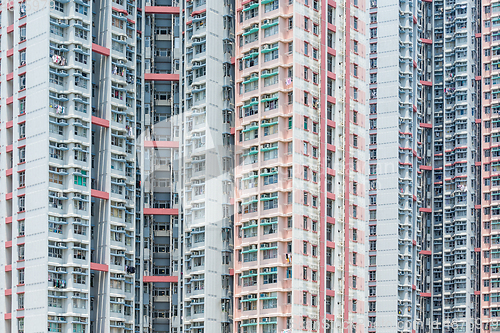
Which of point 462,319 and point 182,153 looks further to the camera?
point 462,319

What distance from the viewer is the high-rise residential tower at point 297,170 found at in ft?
294

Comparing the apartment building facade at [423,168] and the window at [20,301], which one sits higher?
the apartment building facade at [423,168]

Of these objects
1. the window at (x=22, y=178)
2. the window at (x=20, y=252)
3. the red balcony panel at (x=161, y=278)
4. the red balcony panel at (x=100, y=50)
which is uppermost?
the red balcony panel at (x=100, y=50)

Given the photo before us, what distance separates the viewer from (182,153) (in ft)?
334

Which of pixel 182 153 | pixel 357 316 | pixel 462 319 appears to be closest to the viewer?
pixel 357 316

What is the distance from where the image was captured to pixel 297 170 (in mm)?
90750

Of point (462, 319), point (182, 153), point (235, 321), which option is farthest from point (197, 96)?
point (462, 319)

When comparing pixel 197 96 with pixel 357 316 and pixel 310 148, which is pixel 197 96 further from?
pixel 357 316

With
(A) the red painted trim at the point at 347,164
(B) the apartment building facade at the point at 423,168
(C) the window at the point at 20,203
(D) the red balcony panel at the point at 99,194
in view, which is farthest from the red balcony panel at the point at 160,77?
(B) the apartment building facade at the point at 423,168

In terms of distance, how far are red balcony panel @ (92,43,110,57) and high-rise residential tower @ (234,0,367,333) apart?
467 inches

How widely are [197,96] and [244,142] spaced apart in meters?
7.51

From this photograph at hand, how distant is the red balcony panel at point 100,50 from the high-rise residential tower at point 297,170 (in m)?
11.9

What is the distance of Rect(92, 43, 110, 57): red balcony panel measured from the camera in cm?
9500

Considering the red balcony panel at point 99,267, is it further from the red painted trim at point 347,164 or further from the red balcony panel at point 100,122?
the red painted trim at point 347,164
